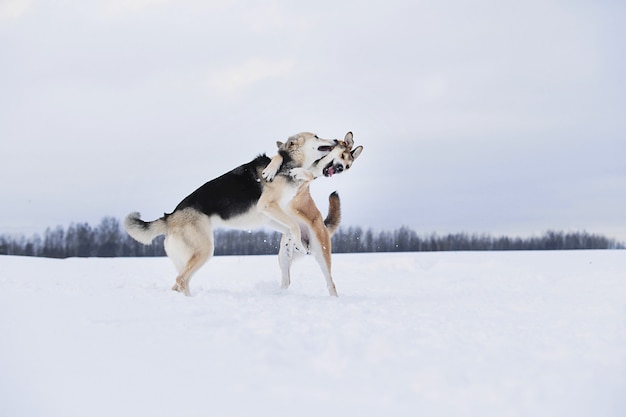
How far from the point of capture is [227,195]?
328 inches

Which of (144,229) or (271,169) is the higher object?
(271,169)

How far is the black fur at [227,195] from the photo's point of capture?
8.25 meters

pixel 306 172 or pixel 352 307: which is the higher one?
pixel 306 172

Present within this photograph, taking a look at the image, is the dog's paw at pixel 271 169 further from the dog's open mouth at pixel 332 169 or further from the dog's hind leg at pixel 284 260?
the dog's hind leg at pixel 284 260

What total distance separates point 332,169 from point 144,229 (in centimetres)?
324

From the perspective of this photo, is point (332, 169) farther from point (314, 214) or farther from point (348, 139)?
point (314, 214)

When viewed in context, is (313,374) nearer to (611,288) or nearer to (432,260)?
(611,288)

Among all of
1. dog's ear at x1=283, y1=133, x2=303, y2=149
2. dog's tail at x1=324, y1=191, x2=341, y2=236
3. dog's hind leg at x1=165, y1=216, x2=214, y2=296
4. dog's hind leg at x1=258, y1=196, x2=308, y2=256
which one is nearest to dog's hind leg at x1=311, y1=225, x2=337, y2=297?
dog's hind leg at x1=258, y1=196, x2=308, y2=256

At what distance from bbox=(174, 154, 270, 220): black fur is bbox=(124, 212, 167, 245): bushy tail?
1.46ft

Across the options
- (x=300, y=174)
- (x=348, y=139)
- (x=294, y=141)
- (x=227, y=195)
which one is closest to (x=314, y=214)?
(x=300, y=174)

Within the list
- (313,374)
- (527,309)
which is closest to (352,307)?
(527,309)

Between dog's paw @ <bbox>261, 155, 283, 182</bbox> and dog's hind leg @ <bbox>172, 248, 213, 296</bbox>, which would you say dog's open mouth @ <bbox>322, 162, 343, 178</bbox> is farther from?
dog's hind leg @ <bbox>172, 248, 213, 296</bbox>

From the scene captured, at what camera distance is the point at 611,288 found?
29.4ft

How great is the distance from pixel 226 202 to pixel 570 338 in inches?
213
